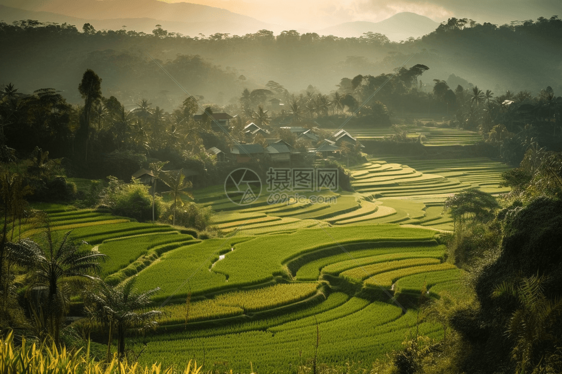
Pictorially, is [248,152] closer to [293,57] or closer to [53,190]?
[53,190]

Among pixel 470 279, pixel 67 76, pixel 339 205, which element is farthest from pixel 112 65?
pixel 470 279

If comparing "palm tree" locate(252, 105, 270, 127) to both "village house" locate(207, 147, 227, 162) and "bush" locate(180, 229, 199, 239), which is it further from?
"bush" locate(180, 229, 199, 239)

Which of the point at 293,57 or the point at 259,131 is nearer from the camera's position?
the point at 259,131

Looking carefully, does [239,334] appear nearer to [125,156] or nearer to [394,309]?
[394,309]

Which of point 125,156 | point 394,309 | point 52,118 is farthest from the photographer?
point 125,156

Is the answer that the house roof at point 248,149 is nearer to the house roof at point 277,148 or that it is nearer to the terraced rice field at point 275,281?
the house roof at point 277,148

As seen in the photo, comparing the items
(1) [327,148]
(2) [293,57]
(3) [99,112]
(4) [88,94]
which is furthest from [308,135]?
(2) [293,57]

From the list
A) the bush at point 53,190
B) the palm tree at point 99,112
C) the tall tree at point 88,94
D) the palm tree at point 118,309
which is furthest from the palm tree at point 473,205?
the palm tree at point 99,112
